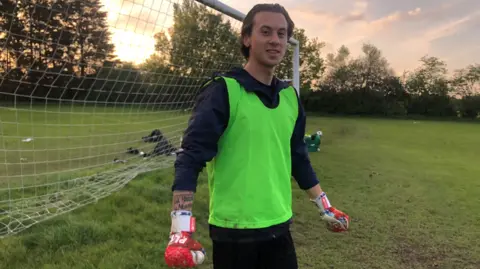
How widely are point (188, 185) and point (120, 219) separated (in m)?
3.03

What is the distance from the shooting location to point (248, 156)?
1924 mm

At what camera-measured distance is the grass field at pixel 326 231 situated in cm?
379

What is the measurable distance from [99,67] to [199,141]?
8.30ft

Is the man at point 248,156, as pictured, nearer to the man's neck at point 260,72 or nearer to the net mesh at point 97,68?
the man's neck at point 260,72

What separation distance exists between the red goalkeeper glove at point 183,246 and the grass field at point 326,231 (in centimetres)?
209

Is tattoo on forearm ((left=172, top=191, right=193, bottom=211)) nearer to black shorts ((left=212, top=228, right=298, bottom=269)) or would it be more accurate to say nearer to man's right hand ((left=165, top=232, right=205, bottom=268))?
man's right hand ((left=165, top=232, right=205, bottom=268))

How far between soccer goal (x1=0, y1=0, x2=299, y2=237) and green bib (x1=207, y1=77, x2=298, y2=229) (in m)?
2.06

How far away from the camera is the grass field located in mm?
3793

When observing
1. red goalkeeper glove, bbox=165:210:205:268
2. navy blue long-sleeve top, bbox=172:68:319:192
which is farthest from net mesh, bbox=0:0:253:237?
red goalkeeper glove, bbox=165:210:205:268

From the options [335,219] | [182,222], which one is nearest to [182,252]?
[182,222]

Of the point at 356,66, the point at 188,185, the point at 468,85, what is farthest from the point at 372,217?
the point at 468,85

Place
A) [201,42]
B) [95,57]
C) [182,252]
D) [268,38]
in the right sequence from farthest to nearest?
[201,42] < [95,57] < [268,38] < [182,252]

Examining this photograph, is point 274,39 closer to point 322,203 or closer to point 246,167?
point 246,167

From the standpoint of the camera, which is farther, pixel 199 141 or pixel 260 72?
pixel 260 72
